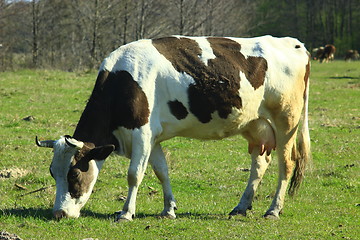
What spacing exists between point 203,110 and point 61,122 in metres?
9.76

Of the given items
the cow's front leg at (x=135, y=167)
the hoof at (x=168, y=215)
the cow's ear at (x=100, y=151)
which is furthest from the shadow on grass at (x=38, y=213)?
the cow's ear at (x=100, y=151)

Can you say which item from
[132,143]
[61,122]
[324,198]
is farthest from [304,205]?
[61,122]

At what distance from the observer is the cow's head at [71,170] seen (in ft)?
24.6

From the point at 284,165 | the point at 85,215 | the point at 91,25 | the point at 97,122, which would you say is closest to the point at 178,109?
the point at 97,122

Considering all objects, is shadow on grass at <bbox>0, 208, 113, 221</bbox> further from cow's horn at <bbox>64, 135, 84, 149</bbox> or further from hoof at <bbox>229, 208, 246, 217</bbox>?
hoof at <bbox>229, 208, 246, 217</bbox>

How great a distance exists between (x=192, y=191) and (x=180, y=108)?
8.49 ft

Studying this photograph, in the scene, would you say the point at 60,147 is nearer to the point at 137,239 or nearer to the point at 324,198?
the point at 137,239

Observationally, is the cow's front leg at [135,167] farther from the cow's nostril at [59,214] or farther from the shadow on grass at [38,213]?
the cow's nostril at [59,214]

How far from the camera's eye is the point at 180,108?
26.2 ft

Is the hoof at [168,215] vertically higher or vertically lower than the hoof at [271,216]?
higher

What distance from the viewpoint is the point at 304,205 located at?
9.34 m

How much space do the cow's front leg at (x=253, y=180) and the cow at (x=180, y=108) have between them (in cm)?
1

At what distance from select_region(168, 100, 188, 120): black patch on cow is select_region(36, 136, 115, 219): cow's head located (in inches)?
36.4

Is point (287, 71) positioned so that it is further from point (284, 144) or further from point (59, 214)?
point (59, 214)
